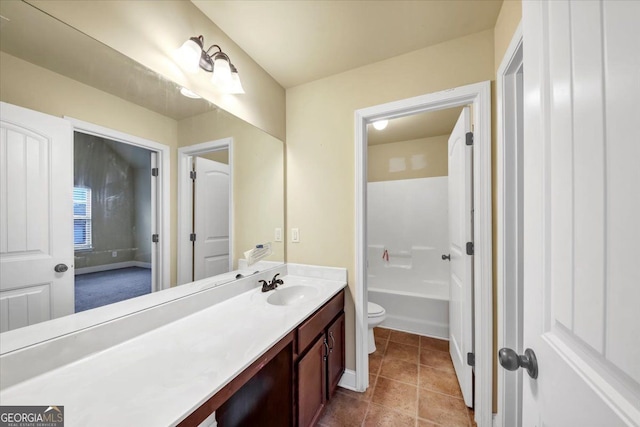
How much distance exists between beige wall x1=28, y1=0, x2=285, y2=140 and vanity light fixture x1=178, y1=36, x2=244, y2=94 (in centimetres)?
4

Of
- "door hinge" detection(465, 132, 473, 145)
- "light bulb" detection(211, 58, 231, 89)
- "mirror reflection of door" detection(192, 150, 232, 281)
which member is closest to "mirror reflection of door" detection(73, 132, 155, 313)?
"mirror reflection of door" detection(192, 150, 232, 281)

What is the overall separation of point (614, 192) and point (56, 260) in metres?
1.45

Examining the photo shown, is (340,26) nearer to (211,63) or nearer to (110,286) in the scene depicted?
(211,63)

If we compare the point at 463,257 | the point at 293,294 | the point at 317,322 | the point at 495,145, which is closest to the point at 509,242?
the point at 463,257

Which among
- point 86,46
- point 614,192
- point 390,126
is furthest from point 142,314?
point 390,126

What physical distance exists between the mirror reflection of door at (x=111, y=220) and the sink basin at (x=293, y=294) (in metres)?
0.74

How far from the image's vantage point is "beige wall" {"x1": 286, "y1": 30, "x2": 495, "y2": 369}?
1.49 meters

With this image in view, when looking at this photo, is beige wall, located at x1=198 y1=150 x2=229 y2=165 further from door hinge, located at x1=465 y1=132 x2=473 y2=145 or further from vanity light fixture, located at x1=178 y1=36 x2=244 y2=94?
door hinge, located at x1=465 y1=132 x2=473 y2=145

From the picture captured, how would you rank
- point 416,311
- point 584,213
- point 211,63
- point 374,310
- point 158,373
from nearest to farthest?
1. point 584,213
2. point 158,373
3. point 211,63
4. point 374,310
5. point 416,311

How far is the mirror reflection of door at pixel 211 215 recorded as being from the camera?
4.40 feet

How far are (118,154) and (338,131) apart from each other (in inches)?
52.4

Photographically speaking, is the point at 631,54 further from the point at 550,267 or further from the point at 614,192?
the point at 550,267

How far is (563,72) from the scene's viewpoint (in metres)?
0.46

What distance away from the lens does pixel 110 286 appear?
0.97m
